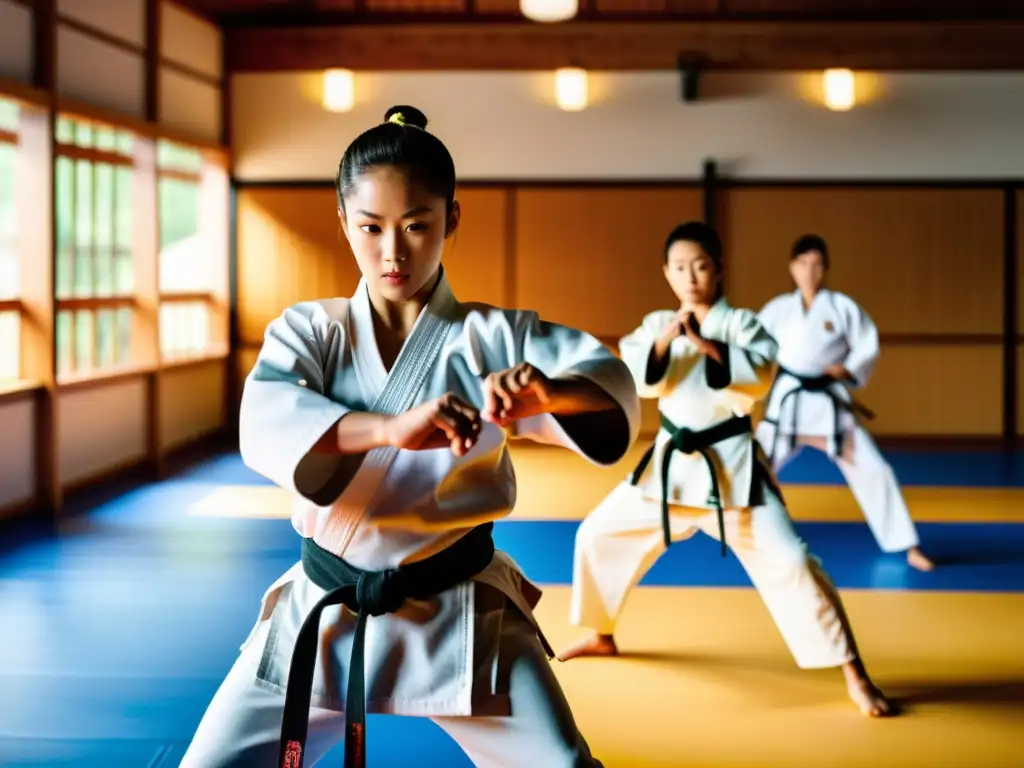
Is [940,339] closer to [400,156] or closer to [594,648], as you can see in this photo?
[594,648]

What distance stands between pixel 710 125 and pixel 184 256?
3857 mm

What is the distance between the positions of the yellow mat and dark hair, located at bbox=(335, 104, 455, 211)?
1.62m

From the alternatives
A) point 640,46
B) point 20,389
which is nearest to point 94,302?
point 20,389

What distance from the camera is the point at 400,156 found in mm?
1703

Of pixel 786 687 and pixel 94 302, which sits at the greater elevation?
A: pixel 94 302

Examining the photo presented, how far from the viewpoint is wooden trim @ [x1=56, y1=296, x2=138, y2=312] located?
21.7 feet

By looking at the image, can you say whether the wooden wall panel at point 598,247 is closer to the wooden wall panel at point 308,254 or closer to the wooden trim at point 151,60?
the wooden wall panel at point 308,254

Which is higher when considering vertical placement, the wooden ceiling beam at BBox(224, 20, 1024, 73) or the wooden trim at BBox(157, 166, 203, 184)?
the wooden ceiling beam at BBox(224, 20, 1024, 73)

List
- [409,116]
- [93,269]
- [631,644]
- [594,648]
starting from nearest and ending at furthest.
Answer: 1. [409,116]
2. [594,648]
3. [631,644]
4. [93,269]

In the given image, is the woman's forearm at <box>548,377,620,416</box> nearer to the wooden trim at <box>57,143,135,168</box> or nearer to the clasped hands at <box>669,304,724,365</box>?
the clasped hands at <box>669,304,724,365</box>

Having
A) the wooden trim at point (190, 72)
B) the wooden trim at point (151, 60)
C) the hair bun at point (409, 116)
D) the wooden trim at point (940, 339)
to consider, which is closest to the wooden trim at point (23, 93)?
the wooden trim at point (151, 60)

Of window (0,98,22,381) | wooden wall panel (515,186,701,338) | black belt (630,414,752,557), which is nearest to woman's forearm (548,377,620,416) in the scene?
black belt (630,414,752,557)

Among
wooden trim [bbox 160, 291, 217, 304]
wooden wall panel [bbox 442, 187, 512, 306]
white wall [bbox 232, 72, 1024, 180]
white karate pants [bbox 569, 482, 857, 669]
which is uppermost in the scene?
white wall [bbox 232, 72, 1024, 180]

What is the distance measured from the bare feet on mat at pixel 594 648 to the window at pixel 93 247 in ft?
12.1
